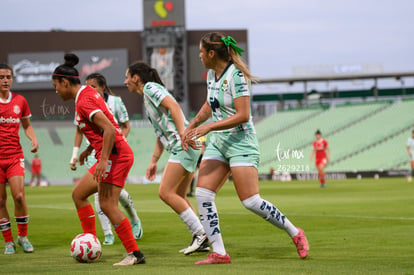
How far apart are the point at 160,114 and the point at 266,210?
2.21 m

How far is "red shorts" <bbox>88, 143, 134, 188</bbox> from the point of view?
8.20 meters

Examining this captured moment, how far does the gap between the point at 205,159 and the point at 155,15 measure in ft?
185

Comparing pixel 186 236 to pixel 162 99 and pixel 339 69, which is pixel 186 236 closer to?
pixel 162 99

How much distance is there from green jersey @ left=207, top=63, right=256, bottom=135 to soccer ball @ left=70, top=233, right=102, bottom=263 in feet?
6.34

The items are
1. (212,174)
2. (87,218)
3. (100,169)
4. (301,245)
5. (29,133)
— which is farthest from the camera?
Result: (29,133)

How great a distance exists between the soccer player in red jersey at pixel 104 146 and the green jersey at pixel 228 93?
42.2 inches

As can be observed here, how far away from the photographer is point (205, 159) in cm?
845

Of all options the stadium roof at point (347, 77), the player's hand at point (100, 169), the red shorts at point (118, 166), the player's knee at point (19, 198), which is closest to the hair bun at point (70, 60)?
the red shorts at point (118, 166)

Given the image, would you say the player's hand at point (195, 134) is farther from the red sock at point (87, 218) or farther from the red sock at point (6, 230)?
the red sock at point (6, 230)

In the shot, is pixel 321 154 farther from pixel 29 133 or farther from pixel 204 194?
pixel 204 194

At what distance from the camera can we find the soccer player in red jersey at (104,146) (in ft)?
26.0

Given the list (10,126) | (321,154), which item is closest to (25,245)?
(10,126)

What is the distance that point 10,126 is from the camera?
1047 cm

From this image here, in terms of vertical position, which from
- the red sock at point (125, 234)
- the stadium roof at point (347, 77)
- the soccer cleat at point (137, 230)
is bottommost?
the stadium roof at point (347, 77)
